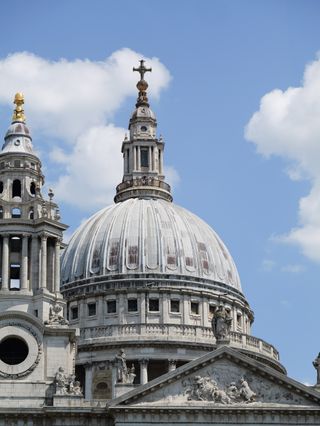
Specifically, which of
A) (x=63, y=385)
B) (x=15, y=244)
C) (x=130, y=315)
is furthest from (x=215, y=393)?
(x=130, y=315)

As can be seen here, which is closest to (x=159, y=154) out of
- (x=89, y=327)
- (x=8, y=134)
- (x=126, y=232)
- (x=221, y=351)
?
(x=126, y=232)

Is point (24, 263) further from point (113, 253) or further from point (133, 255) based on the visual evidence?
point (113, 253)

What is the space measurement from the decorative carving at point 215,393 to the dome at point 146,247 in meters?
33.4

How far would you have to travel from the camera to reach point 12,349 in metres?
94.7

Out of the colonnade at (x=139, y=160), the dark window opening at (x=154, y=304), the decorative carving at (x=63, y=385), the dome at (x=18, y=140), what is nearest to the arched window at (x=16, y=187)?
the dome at (x=18, y=140)

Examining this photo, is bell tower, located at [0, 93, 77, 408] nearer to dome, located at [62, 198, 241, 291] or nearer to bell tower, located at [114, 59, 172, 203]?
dome, located at [62, 198, 241, 291]

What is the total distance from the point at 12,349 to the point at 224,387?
15.0m

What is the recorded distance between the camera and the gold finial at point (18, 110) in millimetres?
103562

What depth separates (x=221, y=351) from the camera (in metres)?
92.9

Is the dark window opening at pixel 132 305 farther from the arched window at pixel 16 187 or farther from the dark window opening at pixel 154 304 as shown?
the arched window at pixel 16 187

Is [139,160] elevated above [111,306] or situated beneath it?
elevated above

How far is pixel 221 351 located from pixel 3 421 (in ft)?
50.9

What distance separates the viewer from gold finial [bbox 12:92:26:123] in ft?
340

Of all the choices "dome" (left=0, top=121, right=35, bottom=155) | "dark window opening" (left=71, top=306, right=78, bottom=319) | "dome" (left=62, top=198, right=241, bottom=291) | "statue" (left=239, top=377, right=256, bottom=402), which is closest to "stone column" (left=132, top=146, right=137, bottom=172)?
"dome" (left=62, top=198, right=241, bottom=291)
